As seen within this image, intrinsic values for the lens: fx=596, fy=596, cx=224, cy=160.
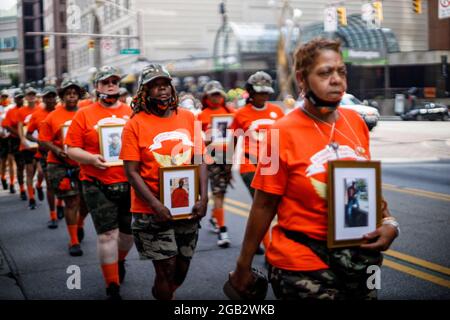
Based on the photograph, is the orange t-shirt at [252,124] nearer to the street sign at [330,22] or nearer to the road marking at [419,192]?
the street sign at [330,22]

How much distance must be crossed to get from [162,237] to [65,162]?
3.27 meters

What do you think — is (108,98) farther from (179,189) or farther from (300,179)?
(300,179)

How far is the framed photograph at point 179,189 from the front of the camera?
12.4 feet

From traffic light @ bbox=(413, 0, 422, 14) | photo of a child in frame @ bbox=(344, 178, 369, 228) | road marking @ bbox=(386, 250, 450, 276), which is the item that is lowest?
road marking @ bbox=(386, 250, 450, 276)

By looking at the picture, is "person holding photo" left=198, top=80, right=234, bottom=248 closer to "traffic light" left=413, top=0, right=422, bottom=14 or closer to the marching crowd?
the marching crowd

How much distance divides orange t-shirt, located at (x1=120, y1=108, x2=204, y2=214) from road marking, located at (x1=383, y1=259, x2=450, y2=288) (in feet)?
8.21

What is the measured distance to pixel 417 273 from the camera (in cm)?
529

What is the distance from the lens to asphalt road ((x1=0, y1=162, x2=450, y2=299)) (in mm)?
4996

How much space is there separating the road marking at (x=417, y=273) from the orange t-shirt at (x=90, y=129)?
8.66ft

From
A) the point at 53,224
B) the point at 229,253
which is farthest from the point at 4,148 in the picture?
the point at 229,253

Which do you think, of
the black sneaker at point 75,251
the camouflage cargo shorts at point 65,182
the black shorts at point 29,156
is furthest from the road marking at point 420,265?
the black shorts at point 29,156

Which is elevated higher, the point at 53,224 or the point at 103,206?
the point at 103,206

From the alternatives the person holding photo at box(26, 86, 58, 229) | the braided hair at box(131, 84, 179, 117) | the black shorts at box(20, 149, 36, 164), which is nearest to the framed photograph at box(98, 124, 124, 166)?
the braided hair at box(131, 84, 179, 117)
